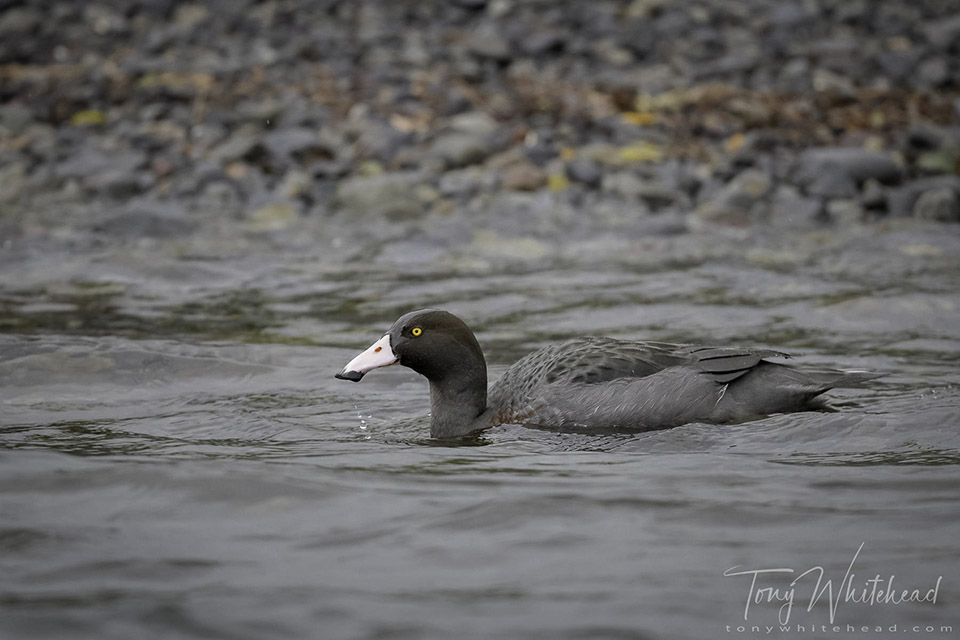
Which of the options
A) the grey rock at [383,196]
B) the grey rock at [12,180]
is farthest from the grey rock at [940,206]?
the grey rock at [12,180]

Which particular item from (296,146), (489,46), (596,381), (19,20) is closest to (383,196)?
(296,146)

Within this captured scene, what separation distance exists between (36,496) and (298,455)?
54.8 inches

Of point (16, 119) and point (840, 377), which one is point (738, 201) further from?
point (16, 119)

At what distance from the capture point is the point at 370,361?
7465 mm

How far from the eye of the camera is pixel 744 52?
787 inches

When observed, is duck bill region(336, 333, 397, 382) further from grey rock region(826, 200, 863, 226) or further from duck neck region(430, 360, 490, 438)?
grey rock region(826, 200, 863, 226)

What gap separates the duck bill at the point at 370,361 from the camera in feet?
24.0

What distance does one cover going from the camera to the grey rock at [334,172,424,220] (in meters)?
15.7

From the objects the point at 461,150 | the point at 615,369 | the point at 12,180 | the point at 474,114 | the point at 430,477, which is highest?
the point at 474,114

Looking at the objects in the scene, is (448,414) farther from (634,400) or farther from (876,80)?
(876,80)

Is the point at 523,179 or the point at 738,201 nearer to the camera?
the point at 738,201

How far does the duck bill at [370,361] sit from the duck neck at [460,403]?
365mm

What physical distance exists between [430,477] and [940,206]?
33.4 feet

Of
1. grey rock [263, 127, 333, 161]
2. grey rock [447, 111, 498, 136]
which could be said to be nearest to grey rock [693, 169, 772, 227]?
grey rock [447, 111, 498, 136]
